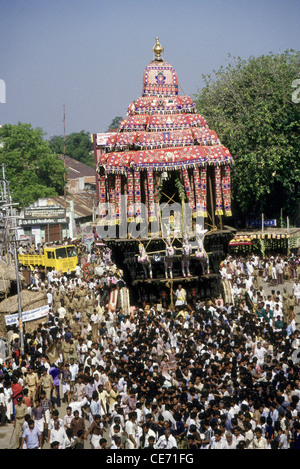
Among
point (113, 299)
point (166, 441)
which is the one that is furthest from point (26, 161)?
point (166, 441)

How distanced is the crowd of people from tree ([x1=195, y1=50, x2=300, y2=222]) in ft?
45.3

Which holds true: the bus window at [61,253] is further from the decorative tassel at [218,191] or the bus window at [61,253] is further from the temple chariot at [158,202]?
the decorative tassel at [218,191]

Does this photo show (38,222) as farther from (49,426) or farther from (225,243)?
(49,426)

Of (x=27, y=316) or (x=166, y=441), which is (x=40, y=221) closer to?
(x=27, y=316)

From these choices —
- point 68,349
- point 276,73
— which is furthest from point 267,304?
point 276,73

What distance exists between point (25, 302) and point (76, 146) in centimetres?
7663

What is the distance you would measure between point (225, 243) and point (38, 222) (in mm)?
19025

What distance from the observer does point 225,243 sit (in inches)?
968

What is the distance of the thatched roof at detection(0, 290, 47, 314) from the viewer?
22.6 metres

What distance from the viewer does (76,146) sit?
322 ft

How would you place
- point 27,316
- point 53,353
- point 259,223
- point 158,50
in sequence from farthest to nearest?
point 259,223, point 158,50, point 27,316, point 53,353

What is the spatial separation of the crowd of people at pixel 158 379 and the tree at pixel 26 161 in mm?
29339

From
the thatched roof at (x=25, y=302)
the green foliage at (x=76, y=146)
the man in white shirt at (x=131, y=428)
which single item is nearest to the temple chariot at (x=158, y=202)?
the thatched roof at (x=25, y=302)

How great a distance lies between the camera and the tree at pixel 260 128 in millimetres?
35312
